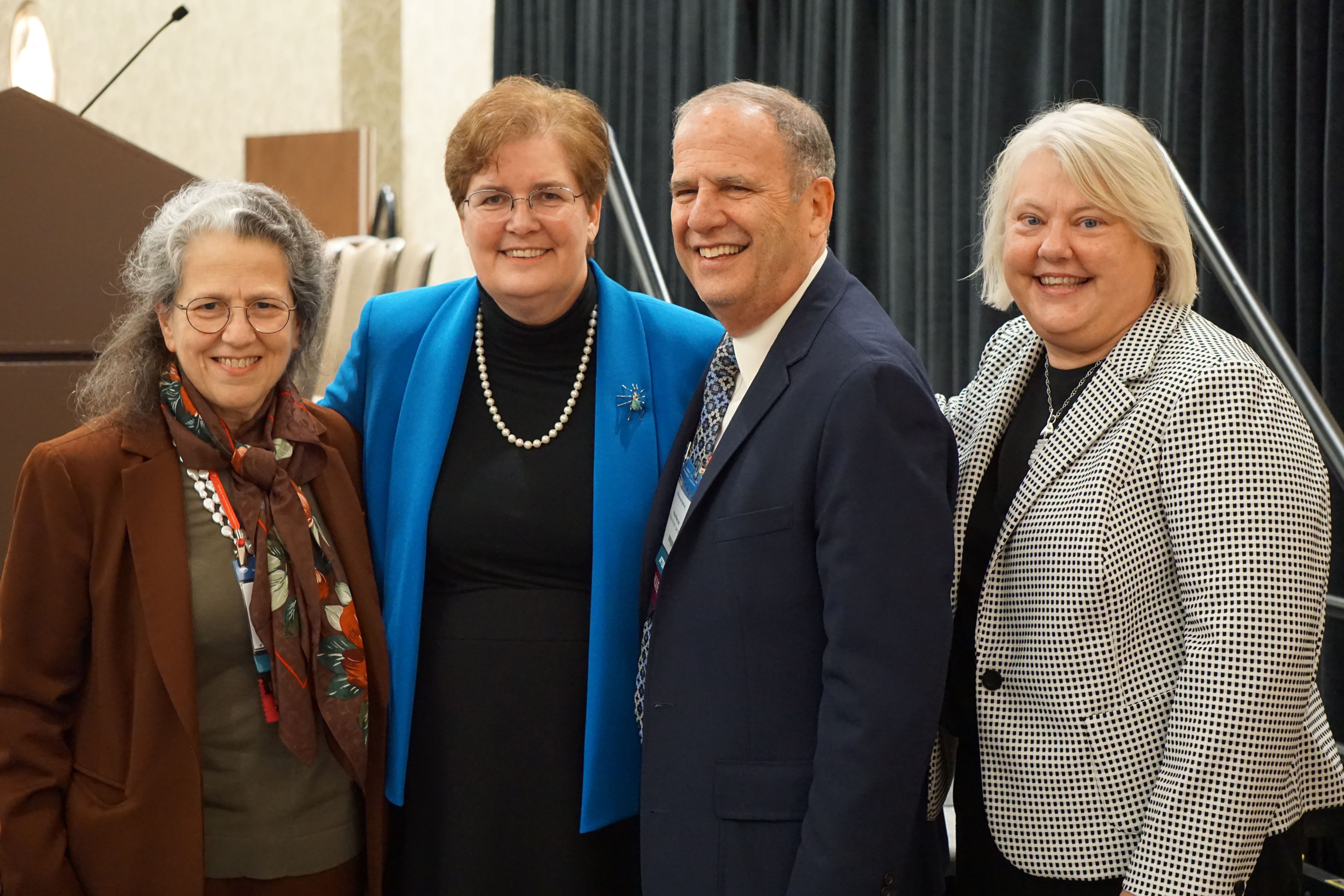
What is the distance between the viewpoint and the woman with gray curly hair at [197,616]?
1710 mm

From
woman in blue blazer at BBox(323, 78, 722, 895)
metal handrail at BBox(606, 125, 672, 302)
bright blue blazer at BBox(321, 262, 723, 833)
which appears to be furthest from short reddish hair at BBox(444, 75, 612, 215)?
metal handrail at BBox(606, 125, 672, 302)

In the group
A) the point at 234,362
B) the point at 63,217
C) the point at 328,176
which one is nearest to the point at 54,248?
the point at 63,217

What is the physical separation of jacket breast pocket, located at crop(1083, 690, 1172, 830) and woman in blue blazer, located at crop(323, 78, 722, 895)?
2.36 feet

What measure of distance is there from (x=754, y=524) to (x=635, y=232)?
309 cm

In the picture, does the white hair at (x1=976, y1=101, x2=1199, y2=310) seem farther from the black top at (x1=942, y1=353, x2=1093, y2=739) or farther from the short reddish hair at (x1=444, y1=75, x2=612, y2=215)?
the short reddish hair at (x1=444, y1=75, x2=612, y2=215)

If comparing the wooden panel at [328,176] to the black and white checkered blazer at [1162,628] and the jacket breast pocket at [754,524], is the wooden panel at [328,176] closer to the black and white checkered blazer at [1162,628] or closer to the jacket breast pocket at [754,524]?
the jacket breast pocket at [754,524]

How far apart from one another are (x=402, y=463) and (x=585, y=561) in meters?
0.34

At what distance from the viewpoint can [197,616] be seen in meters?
1.76

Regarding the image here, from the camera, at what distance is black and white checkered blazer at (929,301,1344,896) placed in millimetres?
1498

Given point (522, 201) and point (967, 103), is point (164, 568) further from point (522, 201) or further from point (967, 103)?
point (967, 103)

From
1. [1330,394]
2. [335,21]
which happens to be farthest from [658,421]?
[335,21]

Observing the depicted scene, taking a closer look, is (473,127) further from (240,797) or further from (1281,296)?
(1281,296)

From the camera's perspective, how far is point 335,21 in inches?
311

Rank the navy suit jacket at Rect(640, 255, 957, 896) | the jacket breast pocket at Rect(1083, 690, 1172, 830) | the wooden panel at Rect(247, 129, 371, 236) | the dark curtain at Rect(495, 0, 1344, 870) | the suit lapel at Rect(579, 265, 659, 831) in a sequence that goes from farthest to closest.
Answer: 1. the wooden panel at Rect(247, 129, 371, 236)
2. the dark curtain at Rect(495, 0, 1344, 870)
3. the suit lapel at Rect(579, 265, 659, 831)
4. the jacket breast pocket at Rect(1083, 690, 1172, 830)
5. the navy suit jacket at Rect(640, 255, 957, 896)
